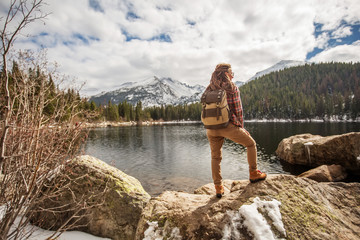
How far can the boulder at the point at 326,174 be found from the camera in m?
11.7

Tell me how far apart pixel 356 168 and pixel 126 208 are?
18.2 m

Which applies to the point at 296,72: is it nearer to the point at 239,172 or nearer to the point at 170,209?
the point at 239,172

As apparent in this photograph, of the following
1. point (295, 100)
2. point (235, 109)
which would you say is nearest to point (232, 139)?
point (235, 109)

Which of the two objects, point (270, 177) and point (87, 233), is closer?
point (270, 177)

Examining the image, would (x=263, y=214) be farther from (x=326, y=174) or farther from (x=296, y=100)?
(x=296, y=100)

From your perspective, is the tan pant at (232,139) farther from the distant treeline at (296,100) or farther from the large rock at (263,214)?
the distant treeline at (296,100)

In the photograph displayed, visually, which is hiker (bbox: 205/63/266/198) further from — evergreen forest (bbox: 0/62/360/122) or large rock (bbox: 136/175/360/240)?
evergreen forest (bbox: 0/62/360/122)

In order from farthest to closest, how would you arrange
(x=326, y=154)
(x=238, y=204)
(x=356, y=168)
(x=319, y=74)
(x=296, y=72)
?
(x=296, y=72) < (x=319, y=74) < (x=326, y=154) < (x=356, y=168) < (x=238, y=204)

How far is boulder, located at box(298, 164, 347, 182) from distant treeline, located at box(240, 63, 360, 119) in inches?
4129

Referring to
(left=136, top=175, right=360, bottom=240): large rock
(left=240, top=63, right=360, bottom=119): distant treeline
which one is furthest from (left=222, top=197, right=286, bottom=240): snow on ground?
(left=240, top=63, right=360, bottom=119): distant treeline

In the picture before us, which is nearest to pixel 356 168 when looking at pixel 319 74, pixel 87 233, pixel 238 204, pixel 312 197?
pixel 312 197

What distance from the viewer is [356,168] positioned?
46.0ft

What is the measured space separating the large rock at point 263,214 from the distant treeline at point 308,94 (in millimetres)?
118291

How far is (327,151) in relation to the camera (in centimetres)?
1552
